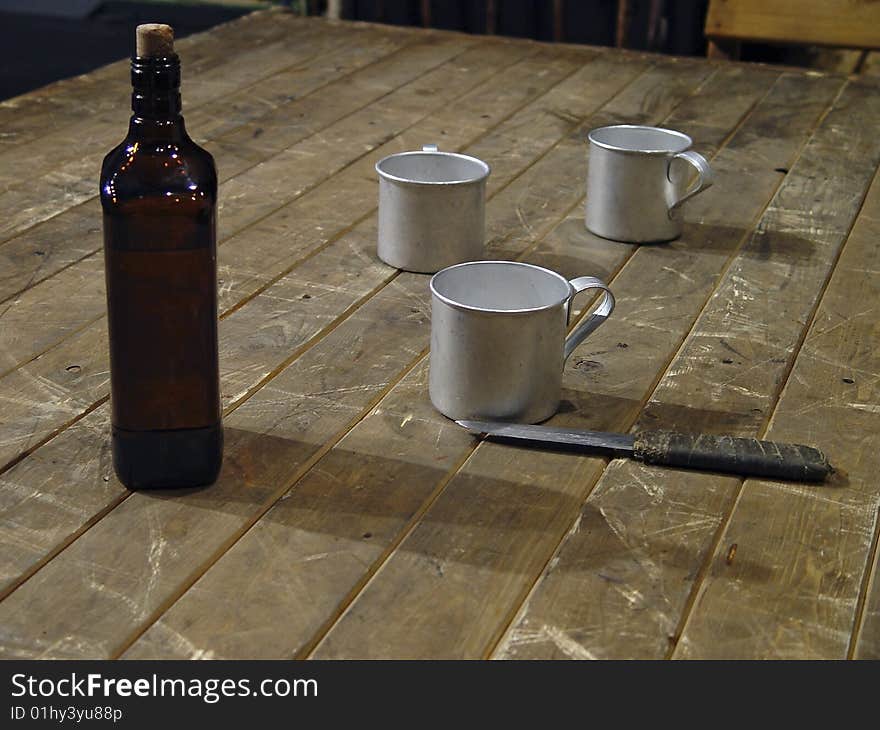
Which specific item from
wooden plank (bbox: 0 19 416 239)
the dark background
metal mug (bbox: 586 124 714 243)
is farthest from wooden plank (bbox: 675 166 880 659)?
the dark background

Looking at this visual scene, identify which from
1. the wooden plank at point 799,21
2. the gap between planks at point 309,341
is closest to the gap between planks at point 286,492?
the gap between planks at point 309,341

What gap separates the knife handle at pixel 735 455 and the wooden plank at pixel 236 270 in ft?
1.77

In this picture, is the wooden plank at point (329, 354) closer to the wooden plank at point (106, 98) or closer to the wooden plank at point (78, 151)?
the wooden plank at point (78, 151)

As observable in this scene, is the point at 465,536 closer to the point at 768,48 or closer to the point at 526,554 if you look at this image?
the point at 526,554

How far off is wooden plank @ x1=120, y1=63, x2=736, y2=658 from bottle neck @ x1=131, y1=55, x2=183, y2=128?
32 centimetres

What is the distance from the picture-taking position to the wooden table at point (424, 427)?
2.98 ft

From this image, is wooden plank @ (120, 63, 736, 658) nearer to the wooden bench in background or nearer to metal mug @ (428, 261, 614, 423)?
metal mug @ (428, 261, 614, 423)

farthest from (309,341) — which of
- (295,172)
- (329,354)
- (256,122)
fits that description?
(256,122)

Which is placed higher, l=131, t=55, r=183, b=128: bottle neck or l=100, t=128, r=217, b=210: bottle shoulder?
l=131, t=55, r=183, b=128: bottle neck

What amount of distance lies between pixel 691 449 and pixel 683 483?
39mm

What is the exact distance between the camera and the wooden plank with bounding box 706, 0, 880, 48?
2832mm

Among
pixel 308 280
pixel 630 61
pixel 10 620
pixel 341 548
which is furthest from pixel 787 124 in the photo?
pixel 10 620

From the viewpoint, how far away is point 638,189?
1.65 metres

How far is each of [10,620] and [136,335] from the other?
230mm
